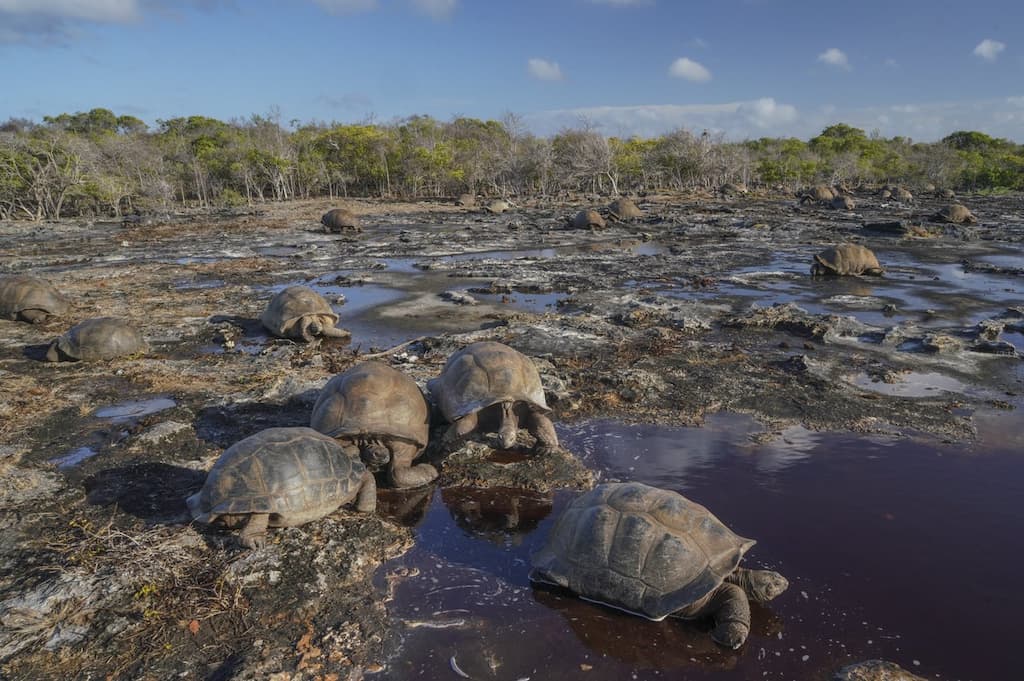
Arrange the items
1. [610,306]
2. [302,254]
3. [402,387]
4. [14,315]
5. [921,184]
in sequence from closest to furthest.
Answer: [402,387] < [14,315] < [610,306] < [302,254] < [921,184]

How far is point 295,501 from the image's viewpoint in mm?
5363

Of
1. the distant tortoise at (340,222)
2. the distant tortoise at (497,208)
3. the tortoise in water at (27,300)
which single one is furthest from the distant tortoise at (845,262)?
the distant tortoise at (497,208)

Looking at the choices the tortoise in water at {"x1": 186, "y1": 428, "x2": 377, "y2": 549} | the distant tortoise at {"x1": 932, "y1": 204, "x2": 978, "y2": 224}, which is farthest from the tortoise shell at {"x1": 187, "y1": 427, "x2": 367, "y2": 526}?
the distant tortoise at {"x1": 932, "y1": 204, "x2": 978, "y2": 224}

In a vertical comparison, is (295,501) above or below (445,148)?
below

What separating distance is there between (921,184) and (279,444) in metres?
72.1

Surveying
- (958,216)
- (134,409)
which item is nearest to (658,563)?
(134,409)

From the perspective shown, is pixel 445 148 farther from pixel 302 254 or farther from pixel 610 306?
pixel 610 306

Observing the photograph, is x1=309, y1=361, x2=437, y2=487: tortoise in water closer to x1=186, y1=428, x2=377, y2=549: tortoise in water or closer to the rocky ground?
the rocky ground

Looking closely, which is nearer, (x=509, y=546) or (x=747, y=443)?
(x=509, y=546)

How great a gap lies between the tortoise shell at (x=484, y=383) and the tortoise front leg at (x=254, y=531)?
2.27 meters

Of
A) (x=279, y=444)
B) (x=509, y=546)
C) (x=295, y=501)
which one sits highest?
(x=279, y=444)

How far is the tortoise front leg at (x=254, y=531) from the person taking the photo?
207 inches

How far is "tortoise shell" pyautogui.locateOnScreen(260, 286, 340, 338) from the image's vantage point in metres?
12.0

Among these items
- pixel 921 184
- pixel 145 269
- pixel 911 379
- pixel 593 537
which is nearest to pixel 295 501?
pixel 593 537
